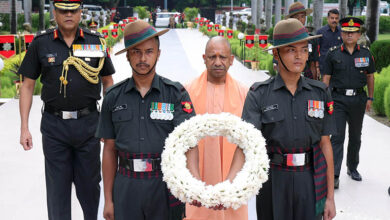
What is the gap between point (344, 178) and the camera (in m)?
6.43

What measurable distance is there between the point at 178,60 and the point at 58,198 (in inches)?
612

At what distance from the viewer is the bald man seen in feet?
13.6

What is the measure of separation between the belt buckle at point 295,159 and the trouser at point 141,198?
0.74 metres

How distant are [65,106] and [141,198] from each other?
1387 mm

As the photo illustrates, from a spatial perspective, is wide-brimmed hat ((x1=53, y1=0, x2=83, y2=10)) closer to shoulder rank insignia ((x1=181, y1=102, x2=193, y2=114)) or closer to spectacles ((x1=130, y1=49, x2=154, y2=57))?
spectacles ((x1=130, y1=49, x2=154, y2=57))

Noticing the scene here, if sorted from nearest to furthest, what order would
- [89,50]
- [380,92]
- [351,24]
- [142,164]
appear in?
1. [142,164]
2. [89,50]
3. [351,24]
4. [380,92]

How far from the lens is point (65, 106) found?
4.16 m

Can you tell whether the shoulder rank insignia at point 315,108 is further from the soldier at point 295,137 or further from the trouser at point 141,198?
the trouser at point 141,198

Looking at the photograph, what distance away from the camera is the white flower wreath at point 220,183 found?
8.09 feet

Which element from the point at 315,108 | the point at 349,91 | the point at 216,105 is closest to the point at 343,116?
the point at 349,91

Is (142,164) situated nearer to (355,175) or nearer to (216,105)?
(216,105)

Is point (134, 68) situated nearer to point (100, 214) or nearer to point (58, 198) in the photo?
point (58, 198)

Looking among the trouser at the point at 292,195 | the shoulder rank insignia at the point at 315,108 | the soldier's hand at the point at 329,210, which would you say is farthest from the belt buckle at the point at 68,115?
the soldier's hand at the point at 329,210

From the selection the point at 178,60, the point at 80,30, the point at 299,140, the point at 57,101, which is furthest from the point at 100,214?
the point at 178,60
